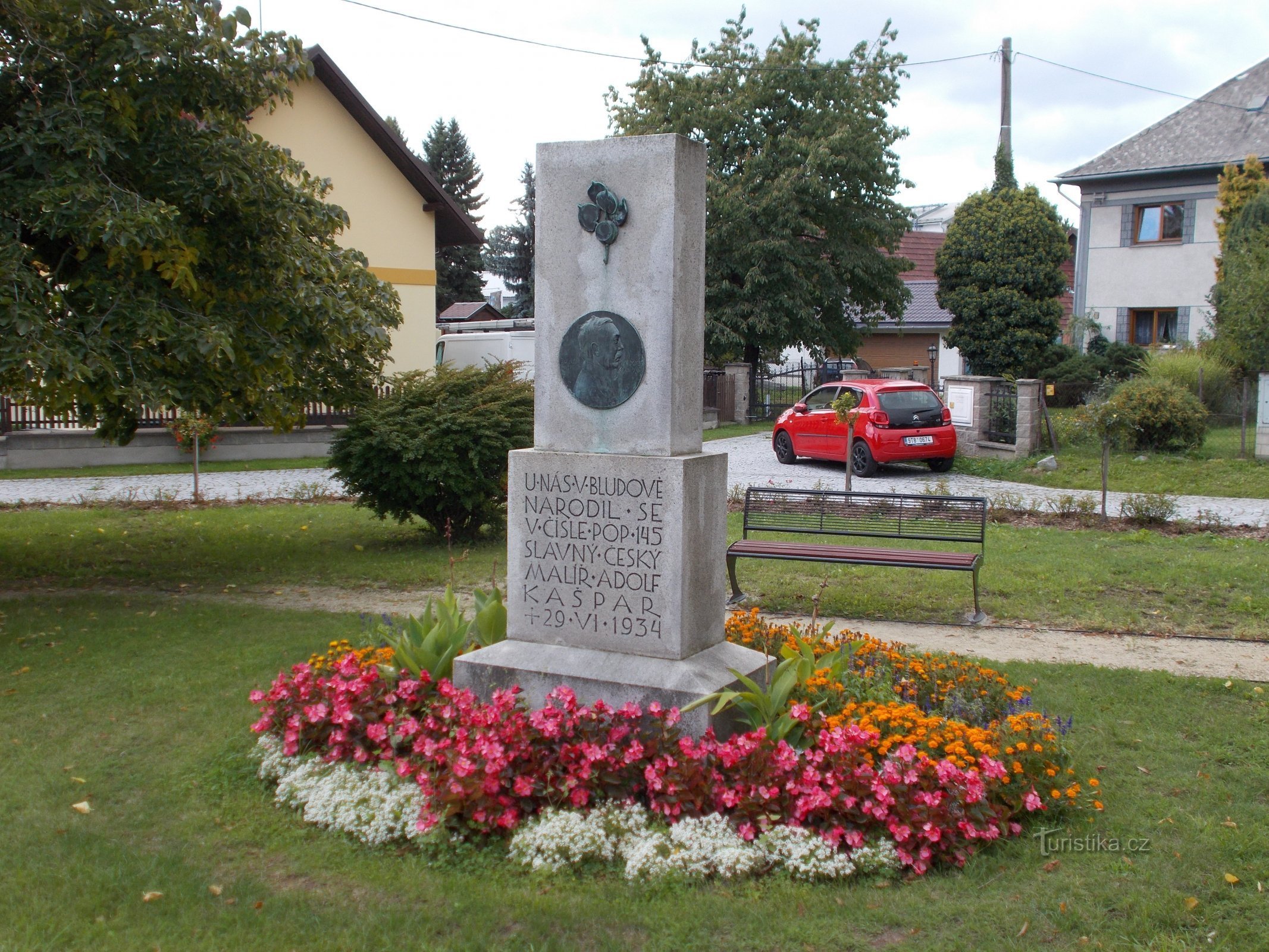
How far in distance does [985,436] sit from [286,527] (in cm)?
1210

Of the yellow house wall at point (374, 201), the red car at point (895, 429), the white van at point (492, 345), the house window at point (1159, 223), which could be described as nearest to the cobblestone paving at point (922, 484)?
the red car at point (895, 429)

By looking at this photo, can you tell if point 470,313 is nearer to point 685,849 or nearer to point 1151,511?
point 1151,511

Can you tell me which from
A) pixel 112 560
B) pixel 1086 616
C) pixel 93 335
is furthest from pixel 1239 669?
pixel 112 560

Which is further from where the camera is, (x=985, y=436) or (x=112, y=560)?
(x=985, y=436)

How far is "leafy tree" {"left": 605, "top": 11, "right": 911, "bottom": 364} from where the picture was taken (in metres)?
27.4

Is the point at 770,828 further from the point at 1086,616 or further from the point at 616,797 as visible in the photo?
the point at 1086,616

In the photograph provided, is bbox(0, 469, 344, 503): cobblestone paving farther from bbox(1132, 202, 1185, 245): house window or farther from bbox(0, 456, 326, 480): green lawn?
bbox(1132, 202, 1185, 245): house window

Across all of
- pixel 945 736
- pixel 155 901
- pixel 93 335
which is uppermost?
pixel 93 335

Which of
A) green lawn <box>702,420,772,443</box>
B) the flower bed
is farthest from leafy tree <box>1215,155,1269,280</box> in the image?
the flower bed

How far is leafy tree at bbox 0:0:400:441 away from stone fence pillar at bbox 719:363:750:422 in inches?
764

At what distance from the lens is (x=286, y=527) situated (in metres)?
12.7

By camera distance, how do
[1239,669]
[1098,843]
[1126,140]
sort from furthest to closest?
1. [1126,140]
2. [1239,669]
3. [1098,843]

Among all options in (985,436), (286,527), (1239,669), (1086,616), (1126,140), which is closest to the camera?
(1239,669)

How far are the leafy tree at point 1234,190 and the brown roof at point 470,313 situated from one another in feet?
79.9
